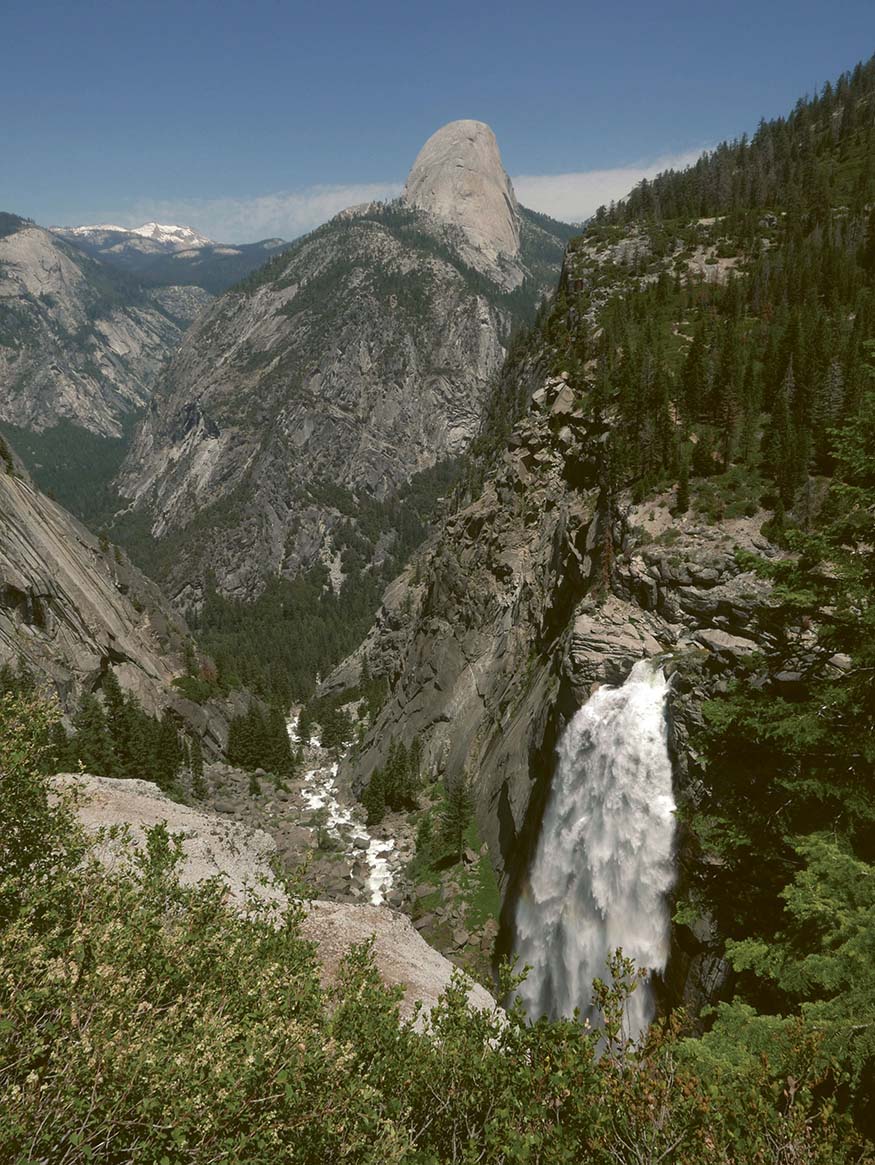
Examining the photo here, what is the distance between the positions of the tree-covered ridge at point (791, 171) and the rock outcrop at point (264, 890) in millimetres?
98165

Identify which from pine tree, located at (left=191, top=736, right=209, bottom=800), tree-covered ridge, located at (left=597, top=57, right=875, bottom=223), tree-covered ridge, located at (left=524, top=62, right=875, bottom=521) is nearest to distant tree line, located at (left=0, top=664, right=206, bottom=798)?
pine tree, located at (left=191, top=736, right=209, bottom=800)

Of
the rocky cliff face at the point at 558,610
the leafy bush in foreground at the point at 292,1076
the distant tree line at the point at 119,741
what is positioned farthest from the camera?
the distant tree line at the point at 119,741

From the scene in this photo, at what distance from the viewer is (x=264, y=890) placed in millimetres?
33594

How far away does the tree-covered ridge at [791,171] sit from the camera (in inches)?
3620

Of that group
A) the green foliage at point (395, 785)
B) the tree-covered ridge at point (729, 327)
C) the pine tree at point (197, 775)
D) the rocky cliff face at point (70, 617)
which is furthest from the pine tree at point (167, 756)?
the tree-covered ridge at point (729, 327)

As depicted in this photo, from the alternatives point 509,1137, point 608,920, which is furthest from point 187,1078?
point 608,920

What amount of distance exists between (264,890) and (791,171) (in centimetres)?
12647

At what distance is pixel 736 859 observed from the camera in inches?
739

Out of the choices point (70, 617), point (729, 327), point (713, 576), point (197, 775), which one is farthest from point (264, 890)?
point (70, 617)

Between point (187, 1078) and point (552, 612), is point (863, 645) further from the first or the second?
point (552, 612)

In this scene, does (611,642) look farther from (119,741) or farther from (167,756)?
(119,741)

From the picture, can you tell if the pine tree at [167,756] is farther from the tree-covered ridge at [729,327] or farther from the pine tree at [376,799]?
the tree-covered ridge at [729,327]

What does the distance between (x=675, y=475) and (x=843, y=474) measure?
82.1 feet

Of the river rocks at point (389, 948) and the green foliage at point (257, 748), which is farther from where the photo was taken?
the green foliage at point (257, 748)
